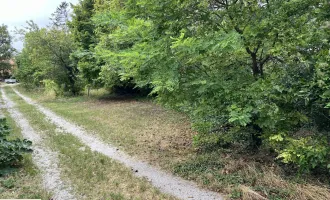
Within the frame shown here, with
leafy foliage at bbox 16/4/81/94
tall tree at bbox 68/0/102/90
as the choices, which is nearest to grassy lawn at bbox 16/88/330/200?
tall tree at bbox 68/0/102/90

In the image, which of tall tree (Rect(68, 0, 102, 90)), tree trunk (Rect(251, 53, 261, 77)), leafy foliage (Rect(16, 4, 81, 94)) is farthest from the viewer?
leafy foliage (Rect(16, 4, 81, 94))

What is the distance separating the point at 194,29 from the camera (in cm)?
502

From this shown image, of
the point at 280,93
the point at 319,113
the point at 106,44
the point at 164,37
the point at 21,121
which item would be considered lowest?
the point at 21,121

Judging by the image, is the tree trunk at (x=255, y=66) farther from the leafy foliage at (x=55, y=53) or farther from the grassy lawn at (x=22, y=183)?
the leafy foliage at (x=55, y=53)

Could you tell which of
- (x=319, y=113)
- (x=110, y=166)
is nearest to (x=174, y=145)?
(x=110, y=166)

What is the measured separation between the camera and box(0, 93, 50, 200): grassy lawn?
4145mm

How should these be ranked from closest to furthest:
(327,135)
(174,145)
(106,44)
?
(327,135), (174,145), (106,44)

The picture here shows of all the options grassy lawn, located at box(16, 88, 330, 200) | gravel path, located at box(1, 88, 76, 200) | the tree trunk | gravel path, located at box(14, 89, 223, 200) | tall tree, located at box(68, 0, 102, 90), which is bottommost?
→ gravel path, located at box(1, 88, 76, 200)

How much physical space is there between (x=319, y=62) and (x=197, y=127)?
2.95m

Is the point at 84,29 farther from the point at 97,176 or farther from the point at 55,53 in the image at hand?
the point at 97,176

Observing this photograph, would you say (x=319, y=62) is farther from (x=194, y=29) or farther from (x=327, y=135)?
(x=194, y=29)

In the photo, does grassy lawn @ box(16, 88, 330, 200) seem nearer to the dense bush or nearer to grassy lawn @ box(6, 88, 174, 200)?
grassy lawn @ box(6, 88, 174, 200)

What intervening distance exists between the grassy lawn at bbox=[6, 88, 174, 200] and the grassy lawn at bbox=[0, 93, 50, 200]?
511mm

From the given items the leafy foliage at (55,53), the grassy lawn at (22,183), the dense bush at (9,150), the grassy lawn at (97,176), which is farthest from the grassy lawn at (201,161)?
the leafy foliage at (55,53)
